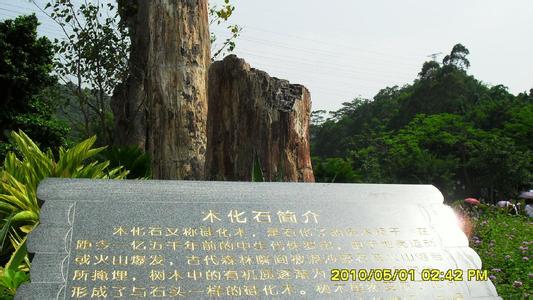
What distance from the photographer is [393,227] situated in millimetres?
3312

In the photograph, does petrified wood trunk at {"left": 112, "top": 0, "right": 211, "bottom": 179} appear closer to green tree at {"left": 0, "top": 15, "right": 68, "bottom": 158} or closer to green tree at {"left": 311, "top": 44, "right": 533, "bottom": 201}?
green tree at {"left": 0, "top": 15, "right": 68, "bottom": 158}

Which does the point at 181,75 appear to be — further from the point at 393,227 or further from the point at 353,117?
the point at 353,117

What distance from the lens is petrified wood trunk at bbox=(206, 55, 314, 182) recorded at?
16.4 ft

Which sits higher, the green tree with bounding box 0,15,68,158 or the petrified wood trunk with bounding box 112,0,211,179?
the green tree with bounding box 0,15,68,158

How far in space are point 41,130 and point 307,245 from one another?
36.9 feet

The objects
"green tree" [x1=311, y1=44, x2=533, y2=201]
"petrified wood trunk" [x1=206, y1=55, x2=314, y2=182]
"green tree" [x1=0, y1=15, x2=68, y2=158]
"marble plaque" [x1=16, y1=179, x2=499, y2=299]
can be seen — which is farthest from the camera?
"green tree" [x1=311, y1=44, x2=533, y2=201]

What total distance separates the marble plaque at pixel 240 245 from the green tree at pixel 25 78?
413 inches

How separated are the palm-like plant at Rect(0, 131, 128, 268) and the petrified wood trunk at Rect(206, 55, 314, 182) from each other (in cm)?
104

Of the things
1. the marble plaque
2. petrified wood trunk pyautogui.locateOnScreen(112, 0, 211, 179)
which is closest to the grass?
the marble plaque

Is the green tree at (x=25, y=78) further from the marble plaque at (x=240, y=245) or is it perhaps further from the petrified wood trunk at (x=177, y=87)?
the marble plaque at (x=240, y=245)

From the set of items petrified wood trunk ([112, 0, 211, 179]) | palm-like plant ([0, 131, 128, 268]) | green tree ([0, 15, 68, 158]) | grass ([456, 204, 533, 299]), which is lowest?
grass ([456, 204, 533, 299])
